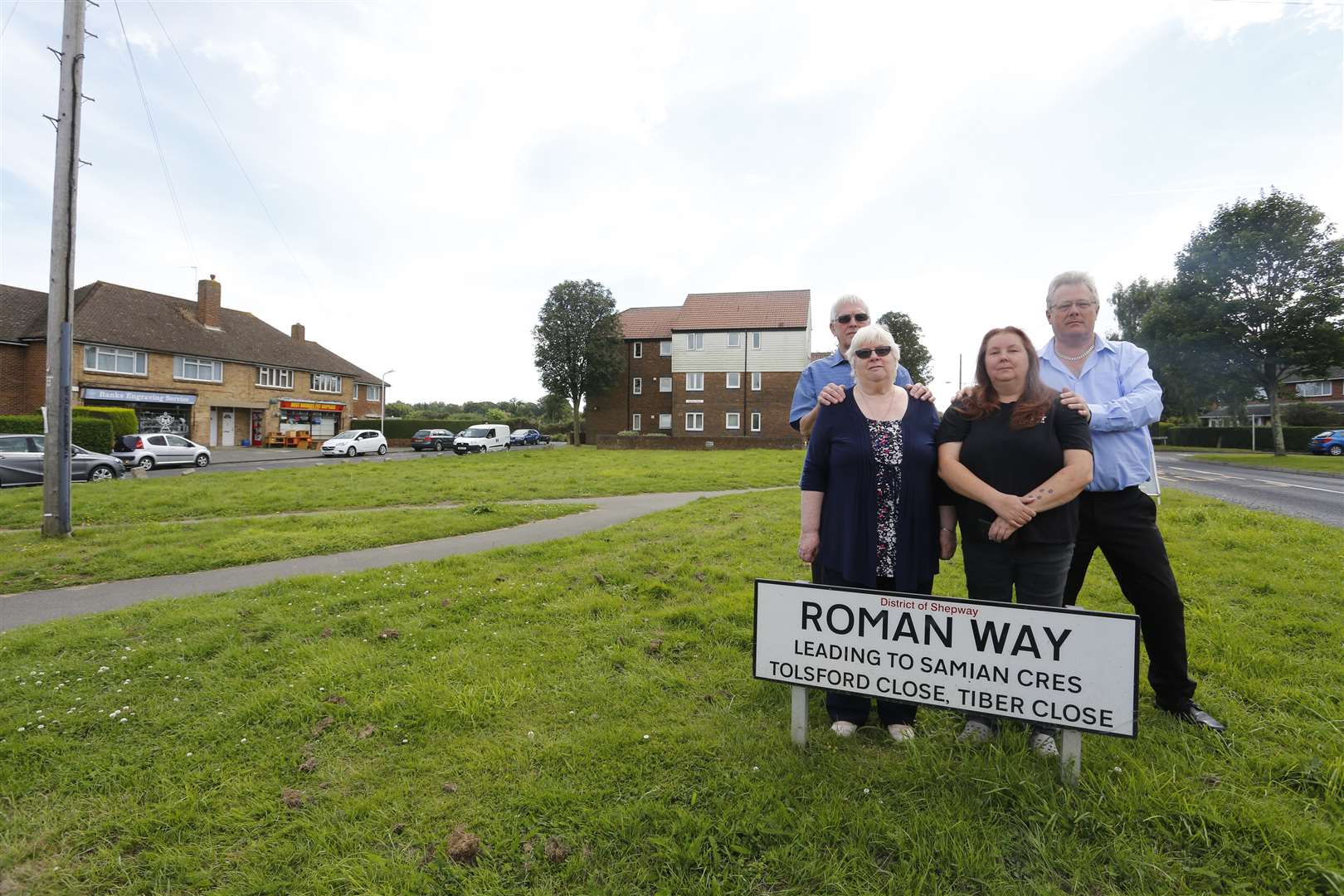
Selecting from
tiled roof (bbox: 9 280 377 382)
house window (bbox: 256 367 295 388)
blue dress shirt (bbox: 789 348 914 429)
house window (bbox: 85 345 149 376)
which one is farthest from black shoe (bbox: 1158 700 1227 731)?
house window (bbox: 256 367 295 388)

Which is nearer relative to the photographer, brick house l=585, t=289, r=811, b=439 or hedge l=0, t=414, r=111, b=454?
hedge l=0, t=414, r=111, b=454

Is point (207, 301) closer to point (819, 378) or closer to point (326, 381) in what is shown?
point (326, 381)

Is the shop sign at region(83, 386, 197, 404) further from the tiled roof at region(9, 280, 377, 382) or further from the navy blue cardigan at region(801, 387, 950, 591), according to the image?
the navy blue cardigan at region(801, 387, 950, 591)

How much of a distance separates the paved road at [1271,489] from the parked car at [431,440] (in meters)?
37.1

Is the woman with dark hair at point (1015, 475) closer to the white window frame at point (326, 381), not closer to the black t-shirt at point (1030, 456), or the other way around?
the black t-shirt at point (1030, 456)

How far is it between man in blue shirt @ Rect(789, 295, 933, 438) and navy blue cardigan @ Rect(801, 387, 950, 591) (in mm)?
188

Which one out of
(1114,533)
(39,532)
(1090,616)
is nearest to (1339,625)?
(1114,533)

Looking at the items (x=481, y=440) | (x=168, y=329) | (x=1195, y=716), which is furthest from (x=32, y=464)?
(x=168, y=329)

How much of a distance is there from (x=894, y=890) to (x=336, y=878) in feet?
6.33


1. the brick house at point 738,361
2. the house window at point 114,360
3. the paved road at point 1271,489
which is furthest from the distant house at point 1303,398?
the house window at point 114,360

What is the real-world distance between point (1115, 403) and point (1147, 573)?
34.0 inches

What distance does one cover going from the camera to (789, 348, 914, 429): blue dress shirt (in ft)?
11.0

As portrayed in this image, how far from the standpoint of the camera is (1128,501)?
291 cm

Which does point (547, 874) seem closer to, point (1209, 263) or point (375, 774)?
point (375, 774)
